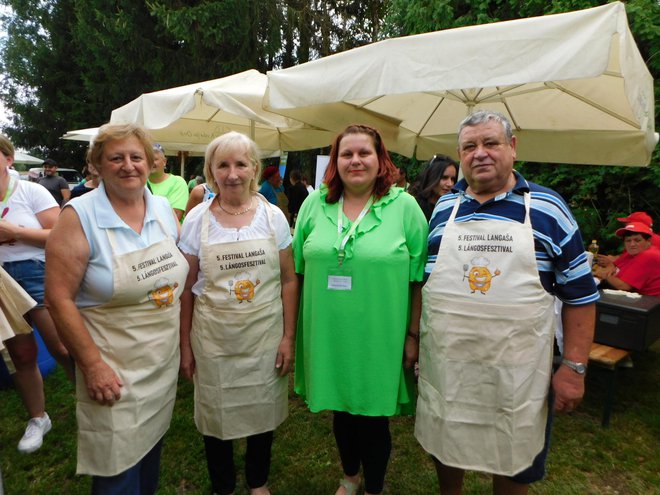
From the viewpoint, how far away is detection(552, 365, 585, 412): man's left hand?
1.78 metres

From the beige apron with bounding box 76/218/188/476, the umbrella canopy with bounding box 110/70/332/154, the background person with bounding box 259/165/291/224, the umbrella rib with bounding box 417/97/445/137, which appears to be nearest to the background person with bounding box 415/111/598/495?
the beige apron with bounding box 76/218/188/476

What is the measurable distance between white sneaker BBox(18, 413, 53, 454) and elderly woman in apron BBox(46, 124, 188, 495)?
54.3 inches

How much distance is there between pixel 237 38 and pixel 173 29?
1.85 m

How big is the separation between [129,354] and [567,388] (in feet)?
5.93

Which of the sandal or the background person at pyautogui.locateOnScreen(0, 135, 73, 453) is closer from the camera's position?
the sandal

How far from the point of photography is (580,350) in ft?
5.85

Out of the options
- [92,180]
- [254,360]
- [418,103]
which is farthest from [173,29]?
[254,360]

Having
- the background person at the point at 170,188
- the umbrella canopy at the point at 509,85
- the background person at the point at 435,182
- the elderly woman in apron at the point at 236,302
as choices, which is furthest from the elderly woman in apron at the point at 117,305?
the background person at the point at 170,188

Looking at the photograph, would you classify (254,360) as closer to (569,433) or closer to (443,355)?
(443,355)

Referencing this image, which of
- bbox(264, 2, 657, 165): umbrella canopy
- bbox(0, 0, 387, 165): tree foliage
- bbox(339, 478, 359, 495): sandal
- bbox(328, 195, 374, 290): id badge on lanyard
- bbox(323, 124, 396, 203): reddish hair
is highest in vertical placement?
bbox(0, 0, 387, 165): tree foliage

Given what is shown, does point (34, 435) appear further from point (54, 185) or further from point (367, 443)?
point (54, 185)

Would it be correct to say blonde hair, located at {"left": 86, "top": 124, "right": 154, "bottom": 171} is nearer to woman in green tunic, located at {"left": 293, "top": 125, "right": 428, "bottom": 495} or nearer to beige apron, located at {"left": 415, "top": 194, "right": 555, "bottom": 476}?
woman in green tunic, located at {"left": 293, "top": 125, "right": 428, "bottom": 495}

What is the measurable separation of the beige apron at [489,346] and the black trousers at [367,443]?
15.6 inches

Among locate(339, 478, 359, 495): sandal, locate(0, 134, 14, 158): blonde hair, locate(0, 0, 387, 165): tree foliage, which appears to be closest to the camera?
locate(339, 478, 359, 495): sandal
